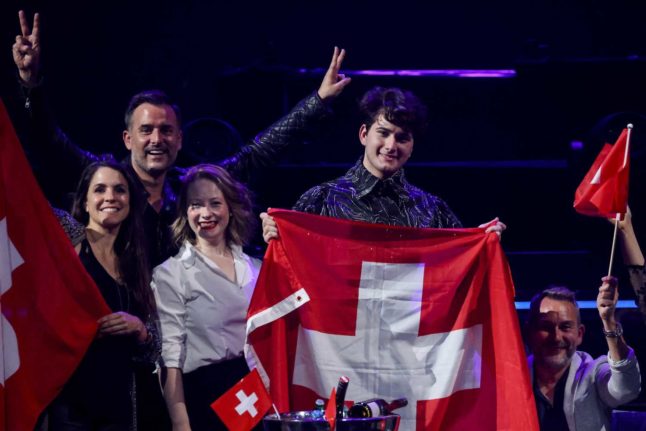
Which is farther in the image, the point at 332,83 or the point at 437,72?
the point at 437,72

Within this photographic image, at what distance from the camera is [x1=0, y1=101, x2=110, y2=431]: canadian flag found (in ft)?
12.2

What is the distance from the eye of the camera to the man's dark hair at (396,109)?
4375 millimetres

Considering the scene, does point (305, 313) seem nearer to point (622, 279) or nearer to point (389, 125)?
point (389, 125)

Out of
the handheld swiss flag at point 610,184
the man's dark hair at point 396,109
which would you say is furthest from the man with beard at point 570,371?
the man's dark hair at point 396,109

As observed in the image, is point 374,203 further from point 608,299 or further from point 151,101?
point 151,101

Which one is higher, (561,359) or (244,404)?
(561,359)

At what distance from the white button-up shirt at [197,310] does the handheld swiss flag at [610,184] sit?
1441 millimetres

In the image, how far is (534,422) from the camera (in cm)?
395

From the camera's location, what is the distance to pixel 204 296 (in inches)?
165

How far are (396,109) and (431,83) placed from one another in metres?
2.28

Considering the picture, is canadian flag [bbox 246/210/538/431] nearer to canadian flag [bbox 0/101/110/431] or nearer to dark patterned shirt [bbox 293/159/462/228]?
dark patterned shirt [bbox 293/159/462/228]

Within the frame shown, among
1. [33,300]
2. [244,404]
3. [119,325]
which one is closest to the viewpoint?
[244,404]

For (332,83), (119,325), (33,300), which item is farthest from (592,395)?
(33,300)

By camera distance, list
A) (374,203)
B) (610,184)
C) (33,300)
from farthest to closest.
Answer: (374,203), (610,184), (33,300)
